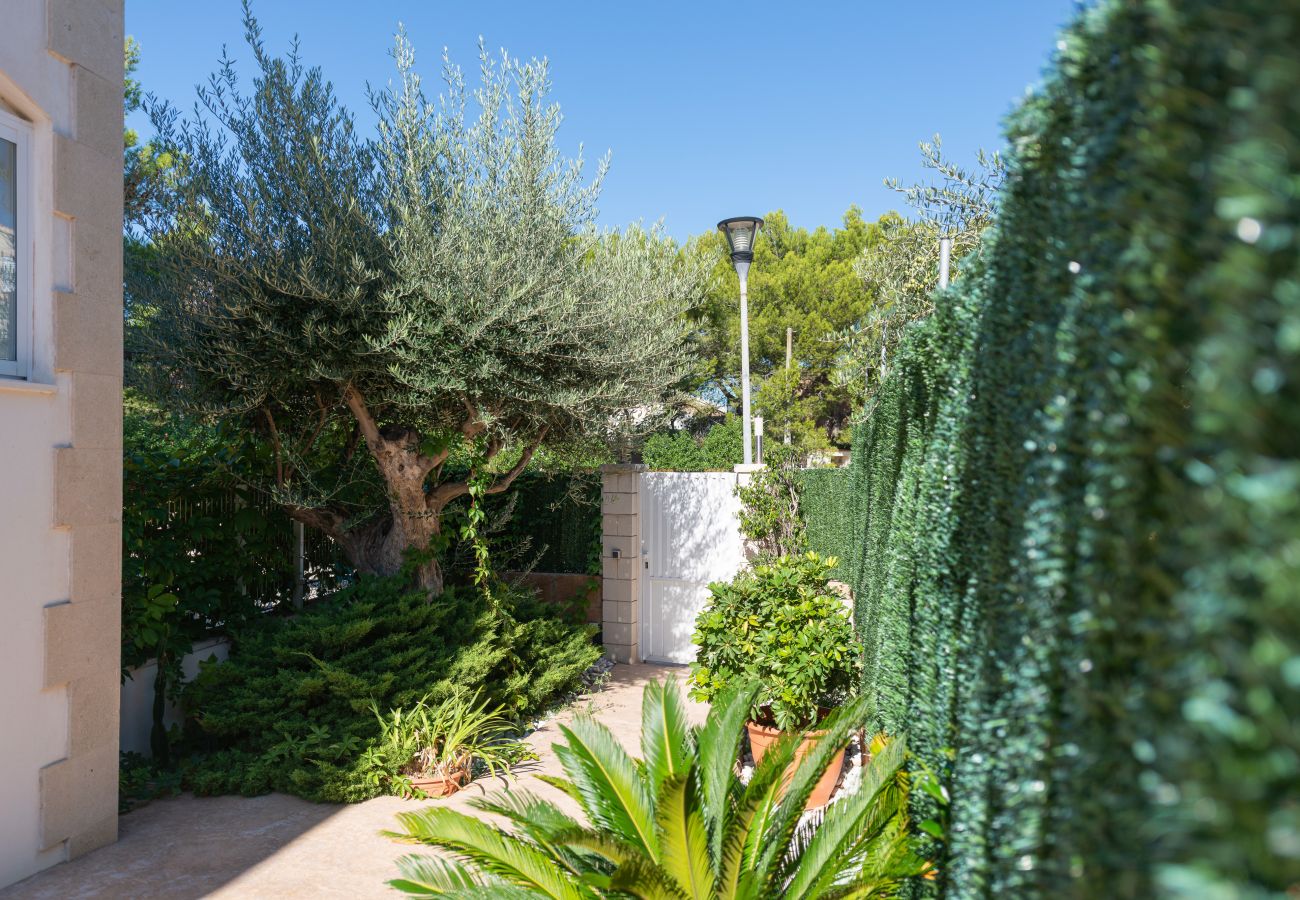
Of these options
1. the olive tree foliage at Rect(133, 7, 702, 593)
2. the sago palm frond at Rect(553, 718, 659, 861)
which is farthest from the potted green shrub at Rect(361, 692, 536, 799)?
the sago palm frond at Rect(553, 718, 659, 861)

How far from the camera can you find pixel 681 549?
29.1ft

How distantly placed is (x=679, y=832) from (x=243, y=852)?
3.14 meters

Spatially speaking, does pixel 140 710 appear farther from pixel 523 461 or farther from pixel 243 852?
pixel 523 461

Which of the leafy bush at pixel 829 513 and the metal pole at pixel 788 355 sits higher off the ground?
the metal pole at pixel 788 355

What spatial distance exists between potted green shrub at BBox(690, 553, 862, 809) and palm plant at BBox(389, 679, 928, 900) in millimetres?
1609

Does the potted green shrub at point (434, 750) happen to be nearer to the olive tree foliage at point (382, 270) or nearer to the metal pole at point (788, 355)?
the olive tree foliage at point (382, 270)

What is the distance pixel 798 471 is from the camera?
9219 millimetres

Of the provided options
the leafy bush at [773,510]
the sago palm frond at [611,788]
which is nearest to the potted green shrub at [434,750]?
the sago palm frond at [611,788]

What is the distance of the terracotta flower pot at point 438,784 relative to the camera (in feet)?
17.1

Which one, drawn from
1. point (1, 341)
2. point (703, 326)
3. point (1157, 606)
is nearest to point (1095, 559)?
point (1157, 606)

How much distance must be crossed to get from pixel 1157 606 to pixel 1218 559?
0.20m

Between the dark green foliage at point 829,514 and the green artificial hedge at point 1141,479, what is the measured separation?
5.23 metres

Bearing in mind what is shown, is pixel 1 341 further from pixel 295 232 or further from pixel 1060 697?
pixel 1060 697

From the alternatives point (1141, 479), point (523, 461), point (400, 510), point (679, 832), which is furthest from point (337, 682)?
point (1141, 479)
